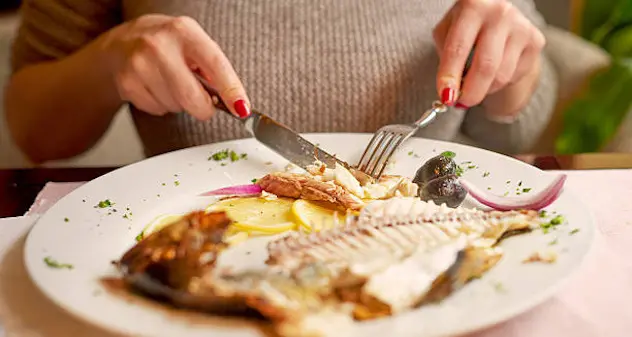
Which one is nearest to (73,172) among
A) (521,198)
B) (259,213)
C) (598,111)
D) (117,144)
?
(259,213)

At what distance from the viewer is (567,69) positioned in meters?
1.96

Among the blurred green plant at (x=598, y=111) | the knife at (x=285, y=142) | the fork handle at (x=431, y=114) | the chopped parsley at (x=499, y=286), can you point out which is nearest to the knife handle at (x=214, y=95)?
the knife at (x=285, y=142)

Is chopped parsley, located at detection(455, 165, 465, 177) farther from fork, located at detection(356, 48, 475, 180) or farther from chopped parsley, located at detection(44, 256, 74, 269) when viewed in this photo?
chopped parsley, located at detection(44, 256, 74, 269)

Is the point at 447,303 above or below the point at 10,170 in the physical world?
above

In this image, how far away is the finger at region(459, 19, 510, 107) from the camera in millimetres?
1091

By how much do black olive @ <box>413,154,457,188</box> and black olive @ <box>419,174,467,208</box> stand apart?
32 millimetres

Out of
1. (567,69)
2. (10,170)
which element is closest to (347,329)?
(10,170)

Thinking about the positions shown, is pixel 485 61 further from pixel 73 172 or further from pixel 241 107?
pixel 73 172

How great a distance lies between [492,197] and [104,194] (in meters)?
0.44

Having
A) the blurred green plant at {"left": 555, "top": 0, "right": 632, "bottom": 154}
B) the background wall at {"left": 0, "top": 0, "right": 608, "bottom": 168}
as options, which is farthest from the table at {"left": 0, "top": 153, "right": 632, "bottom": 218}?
the background wall at {"left": 0, "top": 0, "right": 608, "bottom": 168}

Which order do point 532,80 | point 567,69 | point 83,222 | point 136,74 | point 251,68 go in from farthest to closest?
1. point 567,69
2. point 532,80
3. point 251,68
4. point 136,74
5. point 83,222

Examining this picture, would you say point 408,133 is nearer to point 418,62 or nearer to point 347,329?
point 418,62

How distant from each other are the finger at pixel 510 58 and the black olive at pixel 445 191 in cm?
37

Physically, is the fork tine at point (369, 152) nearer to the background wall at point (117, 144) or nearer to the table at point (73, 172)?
the table at point (73, 172)
